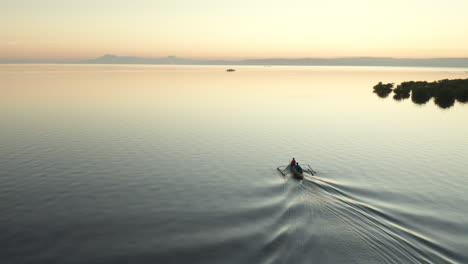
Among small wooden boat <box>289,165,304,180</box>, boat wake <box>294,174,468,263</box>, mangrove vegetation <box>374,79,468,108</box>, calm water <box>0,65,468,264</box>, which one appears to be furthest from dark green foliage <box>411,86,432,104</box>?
boat wake <box>294,174,468,263</box>

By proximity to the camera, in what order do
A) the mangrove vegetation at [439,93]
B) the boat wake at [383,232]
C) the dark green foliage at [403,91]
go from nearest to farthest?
1. the boat wake at [383,232]
2. the mangrove vegetation at [439,93]
3. the dark green foliage at [403,91]

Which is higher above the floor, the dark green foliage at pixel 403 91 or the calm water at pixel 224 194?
the dark green foliage at pixel 403 91

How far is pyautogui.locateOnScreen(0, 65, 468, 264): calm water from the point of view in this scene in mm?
20672

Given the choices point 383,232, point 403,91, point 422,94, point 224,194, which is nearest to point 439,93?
point 422,94

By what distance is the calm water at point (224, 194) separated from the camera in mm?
20672

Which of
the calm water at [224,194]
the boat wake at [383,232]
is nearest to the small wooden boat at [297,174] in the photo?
the calm water at [224,194]

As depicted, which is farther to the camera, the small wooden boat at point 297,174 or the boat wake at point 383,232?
the small wooden boat at point 297,174

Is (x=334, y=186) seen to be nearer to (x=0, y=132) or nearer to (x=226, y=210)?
(x=226, y=210)

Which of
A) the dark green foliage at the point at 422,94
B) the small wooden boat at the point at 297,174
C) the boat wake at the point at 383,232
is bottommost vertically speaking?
the boat wake at the point at 383,232

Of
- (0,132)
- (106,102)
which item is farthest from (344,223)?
(106,102)

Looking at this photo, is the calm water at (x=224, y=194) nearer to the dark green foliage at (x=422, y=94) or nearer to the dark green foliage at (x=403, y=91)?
the dark green foliage at (x=422, y=94)

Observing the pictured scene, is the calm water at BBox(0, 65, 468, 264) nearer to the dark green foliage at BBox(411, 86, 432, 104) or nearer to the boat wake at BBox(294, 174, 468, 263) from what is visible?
the boat wake at BBox(294, 174, 468, 263)

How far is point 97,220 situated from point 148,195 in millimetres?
5820

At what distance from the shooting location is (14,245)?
20.4 m
